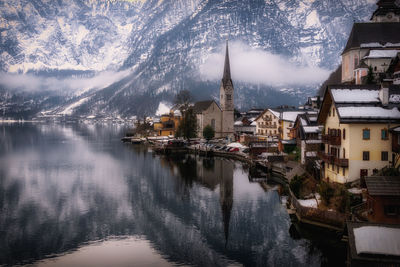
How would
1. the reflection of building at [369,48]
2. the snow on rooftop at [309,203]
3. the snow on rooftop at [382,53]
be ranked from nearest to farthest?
the snow on rooftop at [309,203]
the snow on rooftop at [382,53]
the reflection of building at [369,48]

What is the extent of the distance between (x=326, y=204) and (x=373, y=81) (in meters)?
31.7

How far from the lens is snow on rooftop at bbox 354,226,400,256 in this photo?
23.2 meters

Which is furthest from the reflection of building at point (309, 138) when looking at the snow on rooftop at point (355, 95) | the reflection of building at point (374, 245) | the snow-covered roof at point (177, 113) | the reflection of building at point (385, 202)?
the snow-covered roof at point (177, 113)

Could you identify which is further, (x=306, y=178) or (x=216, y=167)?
(x=216, y=167)

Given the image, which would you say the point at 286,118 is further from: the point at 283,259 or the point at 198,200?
the point at 283,259

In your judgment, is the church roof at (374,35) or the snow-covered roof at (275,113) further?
the snow-covered roof at (275,113)

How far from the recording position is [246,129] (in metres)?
136

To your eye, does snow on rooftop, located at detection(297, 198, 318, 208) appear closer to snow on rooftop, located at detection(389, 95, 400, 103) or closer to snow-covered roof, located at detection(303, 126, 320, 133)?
snow on rooftop, located at detection(389, 95, 400, 103)

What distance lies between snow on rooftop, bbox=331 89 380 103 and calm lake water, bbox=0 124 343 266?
12.9 meters

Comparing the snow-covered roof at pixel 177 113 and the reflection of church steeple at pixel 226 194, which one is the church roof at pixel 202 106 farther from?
the reflection of church steeple at pixel 226 194

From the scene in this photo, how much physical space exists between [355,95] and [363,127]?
12.2 ft

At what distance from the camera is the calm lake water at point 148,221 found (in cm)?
3203

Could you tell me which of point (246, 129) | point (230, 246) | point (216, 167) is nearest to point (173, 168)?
point (216, 167)

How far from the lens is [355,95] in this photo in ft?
136
